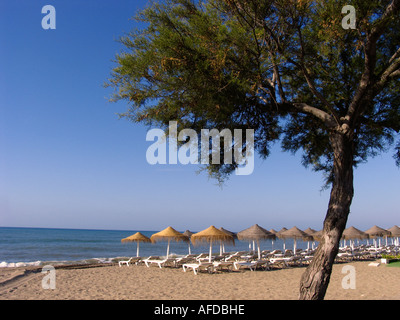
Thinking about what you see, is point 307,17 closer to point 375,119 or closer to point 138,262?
point 375,119

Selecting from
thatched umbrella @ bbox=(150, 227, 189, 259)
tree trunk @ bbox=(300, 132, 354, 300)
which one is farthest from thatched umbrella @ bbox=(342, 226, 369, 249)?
tree trunk @ bbox=(300, 132, 354, 300)

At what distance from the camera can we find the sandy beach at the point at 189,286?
26.7 ft

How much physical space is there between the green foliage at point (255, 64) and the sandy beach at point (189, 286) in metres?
4.28

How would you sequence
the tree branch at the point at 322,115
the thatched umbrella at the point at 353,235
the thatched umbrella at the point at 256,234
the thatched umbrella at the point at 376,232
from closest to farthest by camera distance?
the tree branch at the point at 322,115
the thatched umbrella at the point at 256,234
the thatched umbrella at the point at 353,235
the thatched umbrella at the point at 376,232

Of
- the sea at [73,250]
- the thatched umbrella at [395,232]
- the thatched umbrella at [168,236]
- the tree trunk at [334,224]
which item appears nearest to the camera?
the tree trunk at [334,224]

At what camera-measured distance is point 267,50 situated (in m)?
4.94

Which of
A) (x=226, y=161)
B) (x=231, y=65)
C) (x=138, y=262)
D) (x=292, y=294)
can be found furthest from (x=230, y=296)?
(x=138, y=262)

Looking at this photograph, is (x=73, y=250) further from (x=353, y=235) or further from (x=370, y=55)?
(x=370, y=55)

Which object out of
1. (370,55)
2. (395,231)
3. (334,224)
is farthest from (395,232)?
(370,55)

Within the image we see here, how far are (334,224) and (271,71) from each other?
2.77m

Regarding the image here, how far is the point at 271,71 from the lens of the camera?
5.41 m

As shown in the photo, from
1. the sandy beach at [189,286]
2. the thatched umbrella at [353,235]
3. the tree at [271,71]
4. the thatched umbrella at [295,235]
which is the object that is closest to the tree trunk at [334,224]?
the tree at [271,71]

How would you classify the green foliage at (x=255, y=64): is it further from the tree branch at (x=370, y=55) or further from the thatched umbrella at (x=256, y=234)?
the thatched umbrella at (x=256, y=234)
